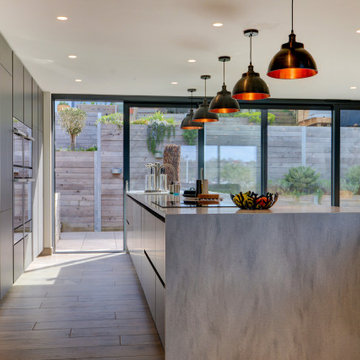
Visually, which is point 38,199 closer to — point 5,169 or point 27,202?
point 27,202

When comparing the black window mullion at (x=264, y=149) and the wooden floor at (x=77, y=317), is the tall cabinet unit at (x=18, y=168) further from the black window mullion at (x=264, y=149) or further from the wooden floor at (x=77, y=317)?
the black window mullion at (x=264, y=149)

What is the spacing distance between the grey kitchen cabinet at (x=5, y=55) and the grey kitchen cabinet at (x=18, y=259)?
177 cm

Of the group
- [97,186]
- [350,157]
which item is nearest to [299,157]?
[350,157]

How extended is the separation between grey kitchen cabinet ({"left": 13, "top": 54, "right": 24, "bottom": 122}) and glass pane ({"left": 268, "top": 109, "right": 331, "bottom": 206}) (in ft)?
12.6

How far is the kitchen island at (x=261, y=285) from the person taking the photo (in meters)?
2.50

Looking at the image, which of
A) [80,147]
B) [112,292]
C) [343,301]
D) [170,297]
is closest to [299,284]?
[343,301]

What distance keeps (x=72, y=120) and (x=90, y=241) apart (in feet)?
7.52

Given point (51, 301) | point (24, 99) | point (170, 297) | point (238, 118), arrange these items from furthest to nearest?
point (238, 118) < point (24, 99) < point (51, 301) < point (170, 297)

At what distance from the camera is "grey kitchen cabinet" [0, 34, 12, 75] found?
4.03 m

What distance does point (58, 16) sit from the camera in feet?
11.7

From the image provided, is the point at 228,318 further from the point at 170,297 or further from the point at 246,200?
the point at 246,200

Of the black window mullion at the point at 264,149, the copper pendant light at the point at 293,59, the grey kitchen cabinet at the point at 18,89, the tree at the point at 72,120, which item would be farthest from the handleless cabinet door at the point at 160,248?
the tree at the point at 72,120

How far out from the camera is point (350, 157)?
24.0 feet

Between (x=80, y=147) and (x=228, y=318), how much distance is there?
260 inches
